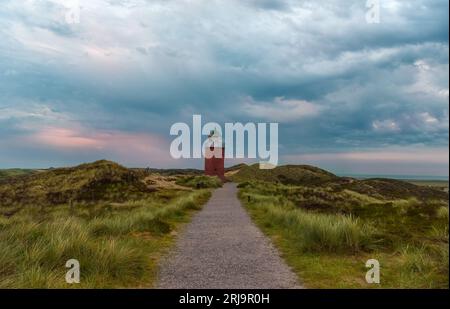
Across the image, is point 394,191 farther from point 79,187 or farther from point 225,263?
point 225,263

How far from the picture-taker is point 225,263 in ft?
27.8

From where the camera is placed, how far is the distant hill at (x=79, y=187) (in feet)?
117

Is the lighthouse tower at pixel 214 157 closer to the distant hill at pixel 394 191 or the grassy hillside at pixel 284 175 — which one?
the grassy hillside at pixel 284 175

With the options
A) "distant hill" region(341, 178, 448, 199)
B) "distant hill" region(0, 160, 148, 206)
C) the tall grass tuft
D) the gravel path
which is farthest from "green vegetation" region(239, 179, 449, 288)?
"distant hill" region(341, 178, 448, 199)

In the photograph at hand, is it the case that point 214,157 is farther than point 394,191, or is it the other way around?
point 214,157

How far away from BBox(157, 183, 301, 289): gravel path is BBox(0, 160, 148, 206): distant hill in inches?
934

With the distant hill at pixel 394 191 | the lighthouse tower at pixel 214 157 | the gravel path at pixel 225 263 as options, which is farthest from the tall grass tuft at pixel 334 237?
the lighthouse tower at pixel 214 157

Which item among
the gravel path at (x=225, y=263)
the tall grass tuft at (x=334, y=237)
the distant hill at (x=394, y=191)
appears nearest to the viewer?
the gravel path at (x=225, y=263)

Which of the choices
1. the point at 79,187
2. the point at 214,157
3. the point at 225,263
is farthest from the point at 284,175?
the point at 225,263

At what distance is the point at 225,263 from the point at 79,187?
3727 cm

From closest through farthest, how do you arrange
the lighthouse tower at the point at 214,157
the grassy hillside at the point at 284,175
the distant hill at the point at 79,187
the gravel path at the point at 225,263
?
the gravel path at the point at 225,263 < the distant hill at the point at 79,187 < the lighthouse tower at the point at 214,157 < the grassy hillside at the point at 284,175

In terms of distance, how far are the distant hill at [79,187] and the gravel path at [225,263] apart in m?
23.7

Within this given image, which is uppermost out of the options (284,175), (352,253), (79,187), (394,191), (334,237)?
(284,175)

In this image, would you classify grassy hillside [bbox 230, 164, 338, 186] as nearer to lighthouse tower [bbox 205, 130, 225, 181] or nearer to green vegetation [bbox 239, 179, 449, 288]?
Result: lighthouse tower [bbox 205, 130, 225, 181]
